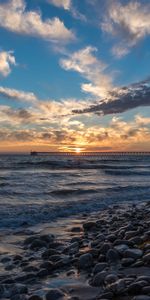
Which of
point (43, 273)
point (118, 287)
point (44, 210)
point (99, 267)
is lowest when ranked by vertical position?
point (44, 210)

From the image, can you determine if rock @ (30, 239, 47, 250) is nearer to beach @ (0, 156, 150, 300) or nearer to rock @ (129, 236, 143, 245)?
beach @ (0, 156, 150, 300)

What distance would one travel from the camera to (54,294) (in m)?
5.40

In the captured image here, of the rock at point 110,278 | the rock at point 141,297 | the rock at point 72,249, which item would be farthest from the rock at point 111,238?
the rock at point 141,297

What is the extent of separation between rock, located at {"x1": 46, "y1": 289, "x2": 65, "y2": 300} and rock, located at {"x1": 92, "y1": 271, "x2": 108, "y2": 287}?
0.61 meters

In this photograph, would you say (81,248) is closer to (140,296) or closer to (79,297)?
(79,297)

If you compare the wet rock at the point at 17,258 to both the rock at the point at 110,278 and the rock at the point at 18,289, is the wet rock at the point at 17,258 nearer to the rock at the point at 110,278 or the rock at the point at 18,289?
the rock at the point at 18,289

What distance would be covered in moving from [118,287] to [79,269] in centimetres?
179

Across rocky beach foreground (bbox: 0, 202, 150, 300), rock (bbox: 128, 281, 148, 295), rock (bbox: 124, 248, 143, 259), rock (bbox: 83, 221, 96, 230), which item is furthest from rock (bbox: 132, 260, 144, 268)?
rock (bbox: 83, 221, 96, 230)

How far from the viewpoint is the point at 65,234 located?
10625 millimetres

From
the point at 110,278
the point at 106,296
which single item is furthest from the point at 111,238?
the point at 106,296

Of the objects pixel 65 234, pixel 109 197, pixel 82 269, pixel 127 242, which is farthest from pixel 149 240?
pixel 109 197

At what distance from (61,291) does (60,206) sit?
34.5 feet

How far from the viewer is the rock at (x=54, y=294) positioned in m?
5.35

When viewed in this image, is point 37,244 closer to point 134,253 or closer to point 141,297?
point 134,253
